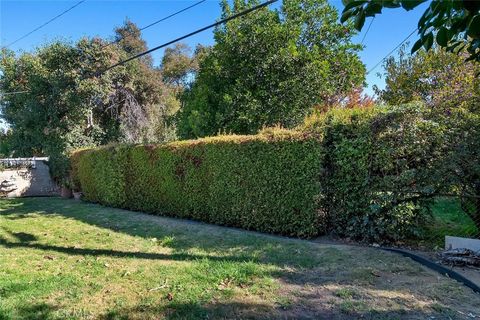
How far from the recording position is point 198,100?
12.8 metres

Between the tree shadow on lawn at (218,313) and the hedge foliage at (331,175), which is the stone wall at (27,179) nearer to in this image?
the hedge foliage at (331,175)

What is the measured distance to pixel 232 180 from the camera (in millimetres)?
8203

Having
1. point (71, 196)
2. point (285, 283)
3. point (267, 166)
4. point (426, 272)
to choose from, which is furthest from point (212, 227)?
point (71, 196)

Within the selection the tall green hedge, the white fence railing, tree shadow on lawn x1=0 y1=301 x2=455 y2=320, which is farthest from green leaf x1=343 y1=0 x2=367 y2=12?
the white fence railing

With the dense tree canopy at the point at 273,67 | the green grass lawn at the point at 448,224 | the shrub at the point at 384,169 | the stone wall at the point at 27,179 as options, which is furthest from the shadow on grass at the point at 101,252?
the stone wall at the point at 27,179

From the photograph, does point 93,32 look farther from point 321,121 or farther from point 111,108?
point 321,121

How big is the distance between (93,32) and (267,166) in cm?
1235

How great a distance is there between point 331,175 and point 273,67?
6135 mm

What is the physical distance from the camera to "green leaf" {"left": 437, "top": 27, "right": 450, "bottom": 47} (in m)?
1.64

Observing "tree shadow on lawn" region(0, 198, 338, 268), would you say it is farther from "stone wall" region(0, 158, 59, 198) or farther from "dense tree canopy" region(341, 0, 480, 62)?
"stone wall" region(0, 158, 59, 198)

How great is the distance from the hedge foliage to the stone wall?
469 inches

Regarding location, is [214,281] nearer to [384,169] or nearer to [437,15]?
[384,169]

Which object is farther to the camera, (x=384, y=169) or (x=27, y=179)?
(x=27, y=179)

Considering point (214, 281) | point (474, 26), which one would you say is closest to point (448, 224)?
point (214, 281)
